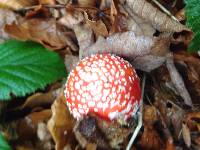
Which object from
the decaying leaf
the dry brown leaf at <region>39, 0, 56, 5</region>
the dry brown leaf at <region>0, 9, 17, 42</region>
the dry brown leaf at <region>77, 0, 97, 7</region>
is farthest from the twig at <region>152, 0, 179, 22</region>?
the dry brown leaf at <region>0, 9, 17, 42</region>

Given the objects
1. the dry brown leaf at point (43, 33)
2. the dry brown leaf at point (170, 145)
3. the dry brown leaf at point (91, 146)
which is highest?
the dry brown leaf at point (43, 33)

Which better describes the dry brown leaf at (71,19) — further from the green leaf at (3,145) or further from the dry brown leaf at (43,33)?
the green leaf at (3,145)

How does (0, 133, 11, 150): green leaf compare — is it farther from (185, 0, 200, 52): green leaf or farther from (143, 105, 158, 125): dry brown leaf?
(185, 0, 200, 52): green leaf

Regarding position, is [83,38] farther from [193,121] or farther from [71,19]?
[193,121]

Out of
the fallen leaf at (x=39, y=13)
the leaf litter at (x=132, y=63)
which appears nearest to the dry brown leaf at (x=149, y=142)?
the leaf litter at (x=132, y=63)

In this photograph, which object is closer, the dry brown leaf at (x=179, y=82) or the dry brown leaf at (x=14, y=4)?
the dry brown leaf at (x=179, y=82)

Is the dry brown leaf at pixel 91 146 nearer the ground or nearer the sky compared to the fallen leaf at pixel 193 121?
nearer the ground

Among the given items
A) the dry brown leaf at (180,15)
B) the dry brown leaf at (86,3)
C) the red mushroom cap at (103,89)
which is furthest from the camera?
the dry brown leaf at (86,3)
